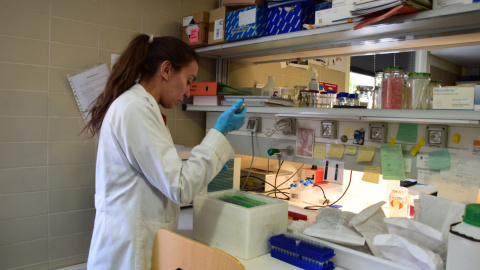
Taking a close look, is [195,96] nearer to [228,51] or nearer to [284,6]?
[228,51]

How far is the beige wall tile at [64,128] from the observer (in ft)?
6.49

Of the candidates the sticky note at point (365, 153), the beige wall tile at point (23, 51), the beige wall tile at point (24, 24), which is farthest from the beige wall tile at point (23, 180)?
the sticky note at point (365, 153)

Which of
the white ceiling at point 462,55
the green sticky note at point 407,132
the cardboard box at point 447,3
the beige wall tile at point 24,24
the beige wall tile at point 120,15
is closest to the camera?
the cardboard box at point 447,3

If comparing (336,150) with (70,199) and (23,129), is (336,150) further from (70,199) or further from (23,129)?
(23,129)

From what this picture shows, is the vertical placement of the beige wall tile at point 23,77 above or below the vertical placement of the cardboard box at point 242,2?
below

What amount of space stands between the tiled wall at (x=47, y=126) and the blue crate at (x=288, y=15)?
0.92 metres

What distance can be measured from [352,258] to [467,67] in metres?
3.03

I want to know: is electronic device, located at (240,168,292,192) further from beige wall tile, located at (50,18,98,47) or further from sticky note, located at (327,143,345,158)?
beige wall tile, located at (50,18,98,47)

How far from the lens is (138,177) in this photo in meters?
1.22

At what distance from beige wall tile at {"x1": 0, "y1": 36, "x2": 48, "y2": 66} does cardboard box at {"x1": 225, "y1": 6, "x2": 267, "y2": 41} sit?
104 cm

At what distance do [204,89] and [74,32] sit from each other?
82 centimetres

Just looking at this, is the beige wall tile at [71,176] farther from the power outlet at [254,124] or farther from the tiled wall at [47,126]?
the power outlet at [254,124]

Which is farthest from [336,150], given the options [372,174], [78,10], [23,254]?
[23,254]

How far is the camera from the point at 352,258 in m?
1.13
